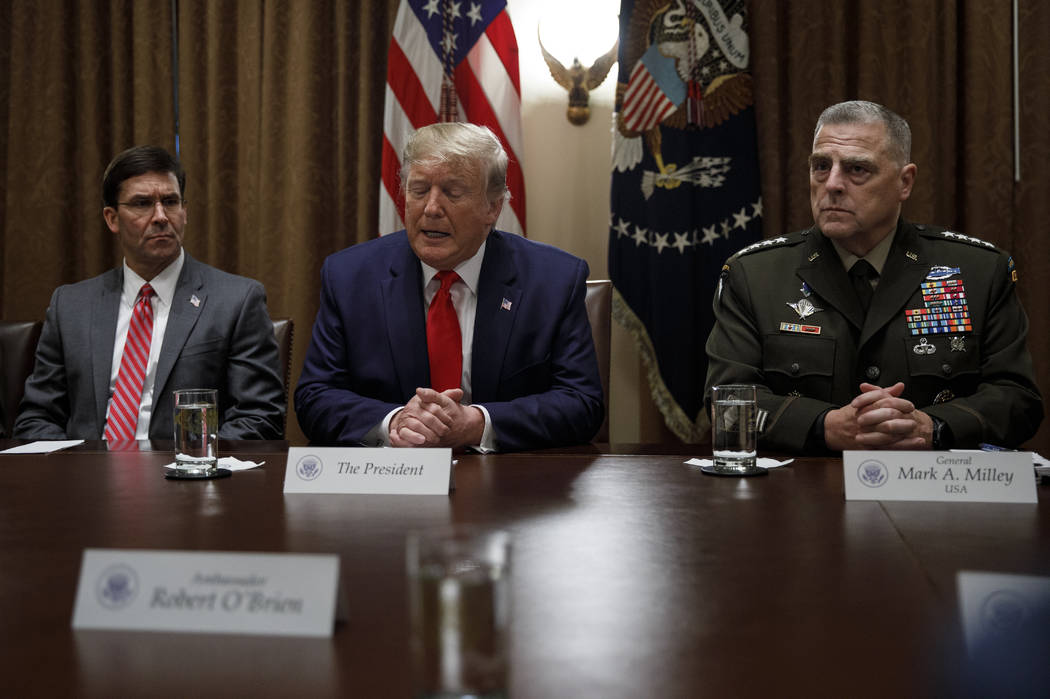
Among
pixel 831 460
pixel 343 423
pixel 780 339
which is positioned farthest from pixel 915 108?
pixel 343 423

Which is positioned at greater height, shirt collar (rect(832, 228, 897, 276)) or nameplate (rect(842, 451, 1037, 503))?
shirt collar (rect(832, 228, 897, 276))

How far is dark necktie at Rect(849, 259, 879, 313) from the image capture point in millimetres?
2400

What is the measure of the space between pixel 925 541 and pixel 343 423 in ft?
4.34

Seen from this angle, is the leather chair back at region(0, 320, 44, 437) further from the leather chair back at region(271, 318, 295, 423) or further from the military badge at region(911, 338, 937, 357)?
the military badge at region(911, 338, 937, 357)

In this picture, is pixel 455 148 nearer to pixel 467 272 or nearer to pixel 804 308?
pixel 467 272

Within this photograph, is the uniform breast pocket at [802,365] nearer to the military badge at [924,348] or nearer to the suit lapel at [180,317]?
the military badge at [924,348]

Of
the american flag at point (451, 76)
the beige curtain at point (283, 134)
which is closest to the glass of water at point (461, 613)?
the american flag at point (451, 76)

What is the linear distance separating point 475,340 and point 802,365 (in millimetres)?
799

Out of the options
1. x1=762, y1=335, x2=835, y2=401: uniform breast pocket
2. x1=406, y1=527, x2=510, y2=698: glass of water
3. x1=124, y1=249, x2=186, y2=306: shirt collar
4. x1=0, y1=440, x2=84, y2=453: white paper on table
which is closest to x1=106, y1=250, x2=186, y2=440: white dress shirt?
x1=124, y1=249, x2=186, y2=306: shirt collar

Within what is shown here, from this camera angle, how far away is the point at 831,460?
1794 millimetres

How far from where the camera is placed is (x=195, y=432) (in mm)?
1652

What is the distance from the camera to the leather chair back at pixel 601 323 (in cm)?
259

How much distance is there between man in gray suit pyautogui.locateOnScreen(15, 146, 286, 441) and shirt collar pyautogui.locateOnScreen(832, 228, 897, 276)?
1.60 m

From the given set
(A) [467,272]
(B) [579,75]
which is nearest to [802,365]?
(A) [467,272]
